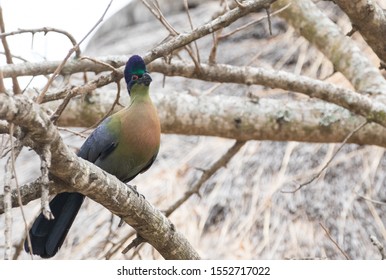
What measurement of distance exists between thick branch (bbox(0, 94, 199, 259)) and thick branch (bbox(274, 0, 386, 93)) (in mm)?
1362

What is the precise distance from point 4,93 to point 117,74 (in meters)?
0.77

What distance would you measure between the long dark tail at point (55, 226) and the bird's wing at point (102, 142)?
5.5 inches

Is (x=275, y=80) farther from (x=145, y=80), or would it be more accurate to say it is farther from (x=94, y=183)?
(x=94, y=183)

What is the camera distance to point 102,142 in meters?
2.32

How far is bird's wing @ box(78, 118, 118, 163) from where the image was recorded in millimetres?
2314

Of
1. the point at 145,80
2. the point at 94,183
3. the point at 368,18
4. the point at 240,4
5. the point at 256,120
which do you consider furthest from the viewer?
the point at 256,120

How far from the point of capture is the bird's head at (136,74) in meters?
2.15

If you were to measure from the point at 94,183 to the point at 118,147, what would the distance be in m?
0.42

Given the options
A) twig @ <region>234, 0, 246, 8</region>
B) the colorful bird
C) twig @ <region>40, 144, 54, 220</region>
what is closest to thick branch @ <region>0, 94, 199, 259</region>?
twig @ <region>40, 144, 54, 220</region>

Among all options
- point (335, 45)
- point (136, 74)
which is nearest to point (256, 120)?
point (335, 45)

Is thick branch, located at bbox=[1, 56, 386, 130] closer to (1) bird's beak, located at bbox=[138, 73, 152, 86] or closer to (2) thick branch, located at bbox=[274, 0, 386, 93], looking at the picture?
(2) thick branch, located at bbox=[274, 0, 386, 93]

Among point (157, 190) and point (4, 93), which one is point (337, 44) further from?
point (4, 93)
